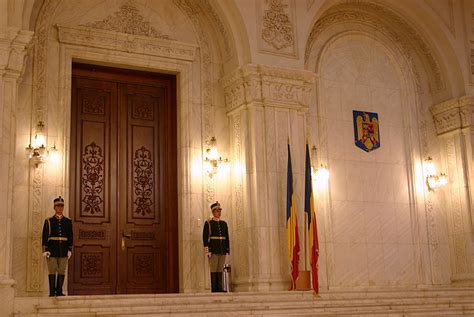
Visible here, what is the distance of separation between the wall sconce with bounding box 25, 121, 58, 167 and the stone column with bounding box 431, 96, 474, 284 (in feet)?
29.9

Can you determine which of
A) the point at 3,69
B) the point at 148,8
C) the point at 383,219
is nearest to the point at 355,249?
the point at 383,219

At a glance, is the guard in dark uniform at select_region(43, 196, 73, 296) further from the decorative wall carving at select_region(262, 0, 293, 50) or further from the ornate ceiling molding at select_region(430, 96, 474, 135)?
the ornate ceiling molding at select_region(430, 96, 474, 135)

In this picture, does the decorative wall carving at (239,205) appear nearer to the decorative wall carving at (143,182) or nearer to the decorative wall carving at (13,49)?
the decorative wall carving at (143,182)

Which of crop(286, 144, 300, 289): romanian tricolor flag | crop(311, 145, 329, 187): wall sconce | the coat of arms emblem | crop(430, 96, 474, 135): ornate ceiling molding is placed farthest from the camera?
crop(430, 96, 474, 135): ornate ceiling molding

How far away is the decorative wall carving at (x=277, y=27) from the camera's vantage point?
46.6 ft

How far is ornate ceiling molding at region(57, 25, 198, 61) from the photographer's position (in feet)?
43.4

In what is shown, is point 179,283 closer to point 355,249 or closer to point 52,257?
point 52,257

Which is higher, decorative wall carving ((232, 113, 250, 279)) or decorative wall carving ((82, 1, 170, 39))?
decorative wall carving ((82, 1, 170, 39))

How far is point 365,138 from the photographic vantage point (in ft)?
52.6

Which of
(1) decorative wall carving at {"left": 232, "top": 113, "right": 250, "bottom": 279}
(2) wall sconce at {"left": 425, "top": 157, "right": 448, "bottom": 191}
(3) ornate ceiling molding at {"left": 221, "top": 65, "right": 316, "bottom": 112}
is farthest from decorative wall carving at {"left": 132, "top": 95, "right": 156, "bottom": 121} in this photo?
(2) wall sconce at {"left": 425, "top": 157, "right": 448, "bottom": 191}

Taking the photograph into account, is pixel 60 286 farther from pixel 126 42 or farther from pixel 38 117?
pixel 126 42

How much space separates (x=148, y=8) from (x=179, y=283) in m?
5.43

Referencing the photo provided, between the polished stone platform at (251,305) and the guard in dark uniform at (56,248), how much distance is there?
1439 millimetres

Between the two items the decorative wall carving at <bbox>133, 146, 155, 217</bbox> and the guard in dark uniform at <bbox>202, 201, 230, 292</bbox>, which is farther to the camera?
the decorative wall carving at <bbox>133, 146, 155, 217</bbox>
